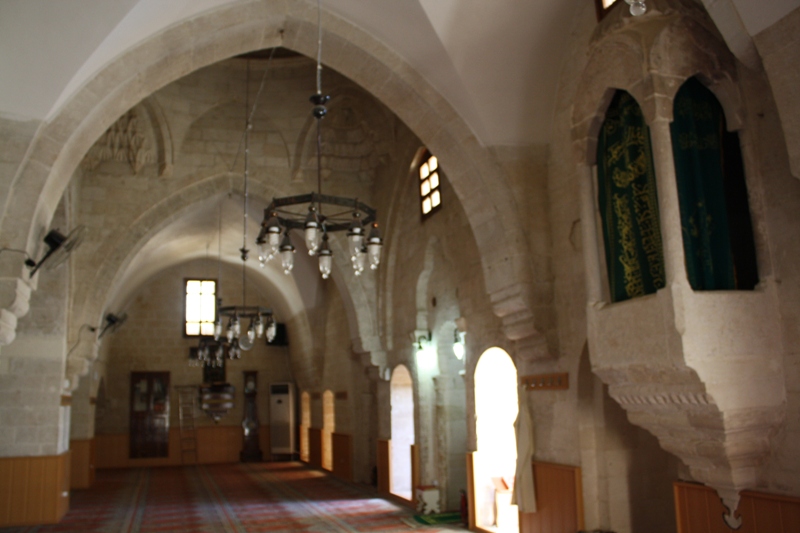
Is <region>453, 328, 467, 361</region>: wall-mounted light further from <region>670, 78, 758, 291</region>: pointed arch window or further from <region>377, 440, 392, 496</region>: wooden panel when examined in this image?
<region>670, 78, 758, 291</region>: pointed arch window

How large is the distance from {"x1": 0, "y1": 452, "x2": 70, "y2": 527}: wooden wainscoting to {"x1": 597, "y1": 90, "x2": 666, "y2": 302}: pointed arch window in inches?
335

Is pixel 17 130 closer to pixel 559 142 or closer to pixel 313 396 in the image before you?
pixel 559 142

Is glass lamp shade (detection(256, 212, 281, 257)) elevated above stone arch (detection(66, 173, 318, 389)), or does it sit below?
below

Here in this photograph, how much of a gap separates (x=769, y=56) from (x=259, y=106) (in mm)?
9367

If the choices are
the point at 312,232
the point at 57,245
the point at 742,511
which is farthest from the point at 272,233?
the point at 742,511

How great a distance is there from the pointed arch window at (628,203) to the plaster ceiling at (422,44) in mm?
1835

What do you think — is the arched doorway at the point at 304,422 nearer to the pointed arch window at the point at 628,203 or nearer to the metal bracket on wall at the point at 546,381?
the metal bracket on wall at the point at 546,381

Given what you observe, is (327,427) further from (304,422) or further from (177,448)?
(177,448)

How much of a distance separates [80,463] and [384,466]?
6.80 m

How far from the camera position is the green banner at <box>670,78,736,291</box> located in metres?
4.76

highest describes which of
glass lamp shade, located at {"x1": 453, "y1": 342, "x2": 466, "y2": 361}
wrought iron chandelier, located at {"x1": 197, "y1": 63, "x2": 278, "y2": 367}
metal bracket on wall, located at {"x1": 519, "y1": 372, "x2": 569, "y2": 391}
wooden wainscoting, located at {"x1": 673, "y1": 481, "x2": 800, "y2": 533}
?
wrought iron chandelier, located at {"x1": 197, "y1": 63, "x2": 278, "y2": 367}

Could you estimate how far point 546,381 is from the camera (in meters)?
7.16

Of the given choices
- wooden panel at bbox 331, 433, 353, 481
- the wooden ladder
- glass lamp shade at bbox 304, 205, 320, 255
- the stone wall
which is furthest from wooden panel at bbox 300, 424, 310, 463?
glass lamp shade at bbox 304, 205, 320, 255

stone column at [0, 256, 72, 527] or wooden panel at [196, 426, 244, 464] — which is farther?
wooden panel at [196, 426, 244, 464]
